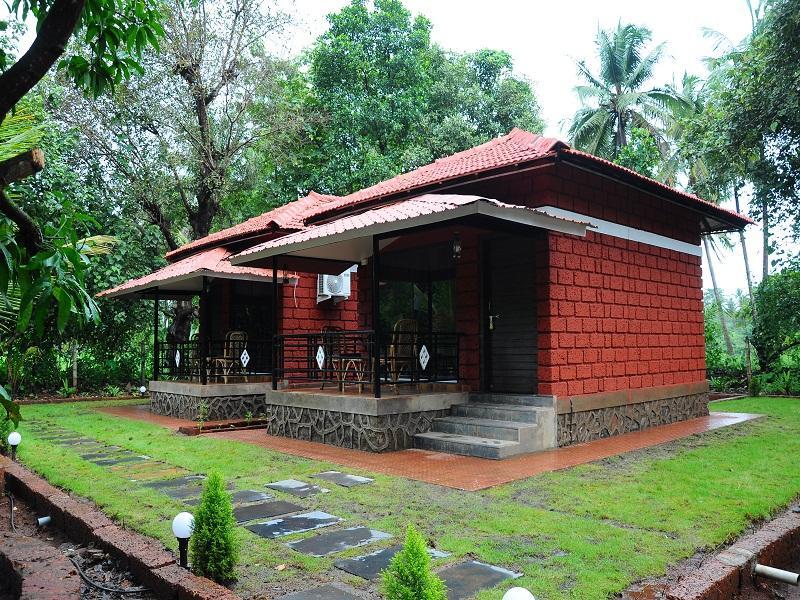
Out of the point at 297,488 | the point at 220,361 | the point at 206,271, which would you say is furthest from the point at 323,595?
the point at 220,361

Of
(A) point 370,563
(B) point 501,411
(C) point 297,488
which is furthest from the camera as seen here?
(B) point 501,411

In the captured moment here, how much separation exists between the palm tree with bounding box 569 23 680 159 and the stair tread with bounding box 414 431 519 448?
21.4 meters

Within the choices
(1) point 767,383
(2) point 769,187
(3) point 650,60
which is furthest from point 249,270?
(3) point 650,60

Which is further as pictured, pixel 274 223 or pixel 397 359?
pixel 274 223

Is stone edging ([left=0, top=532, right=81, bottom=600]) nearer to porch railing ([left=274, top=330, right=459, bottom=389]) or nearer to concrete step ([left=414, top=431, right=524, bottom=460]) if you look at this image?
concrete step ([left=414, top=431, right=524, bottom=460])

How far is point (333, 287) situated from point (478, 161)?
4911 millimetres

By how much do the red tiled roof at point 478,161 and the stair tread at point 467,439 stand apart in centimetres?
343

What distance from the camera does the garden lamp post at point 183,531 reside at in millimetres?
3600

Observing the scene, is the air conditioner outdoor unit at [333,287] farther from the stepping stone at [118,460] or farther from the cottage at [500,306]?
the stepping stone at [118,460]

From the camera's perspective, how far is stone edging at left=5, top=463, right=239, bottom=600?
10.9 feet

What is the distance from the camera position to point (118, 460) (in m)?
7.36

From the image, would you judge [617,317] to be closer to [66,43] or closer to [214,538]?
[214,538]

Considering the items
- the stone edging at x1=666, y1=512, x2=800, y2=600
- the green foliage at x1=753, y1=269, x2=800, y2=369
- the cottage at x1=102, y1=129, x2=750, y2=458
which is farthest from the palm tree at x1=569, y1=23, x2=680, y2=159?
the stone edging at x1=666, y1=512, x2=800, y2=600

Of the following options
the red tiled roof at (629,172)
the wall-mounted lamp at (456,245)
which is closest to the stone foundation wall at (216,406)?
the wall-mounted lamp at (456,245)
